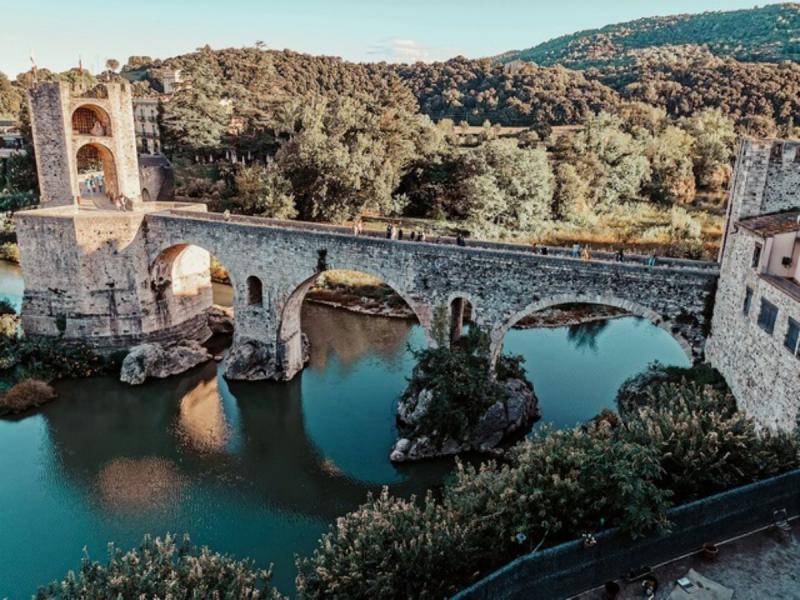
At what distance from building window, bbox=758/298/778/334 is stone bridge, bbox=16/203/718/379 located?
2989 mm

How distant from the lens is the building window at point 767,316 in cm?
1304

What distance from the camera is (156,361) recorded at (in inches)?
934

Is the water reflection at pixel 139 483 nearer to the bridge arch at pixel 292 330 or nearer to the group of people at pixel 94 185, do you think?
the bridge arch at pixel 292 330

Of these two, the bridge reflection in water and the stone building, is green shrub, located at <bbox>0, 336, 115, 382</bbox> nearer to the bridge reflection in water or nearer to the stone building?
the bridge reflection in water

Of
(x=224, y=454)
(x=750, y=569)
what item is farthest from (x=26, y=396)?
(x=750, y=569)

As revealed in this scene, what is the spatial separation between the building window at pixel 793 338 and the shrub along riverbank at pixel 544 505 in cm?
189

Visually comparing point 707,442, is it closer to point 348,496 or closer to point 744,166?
point 744,166

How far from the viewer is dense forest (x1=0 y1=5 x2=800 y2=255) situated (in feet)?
117

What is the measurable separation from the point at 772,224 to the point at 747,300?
186cm

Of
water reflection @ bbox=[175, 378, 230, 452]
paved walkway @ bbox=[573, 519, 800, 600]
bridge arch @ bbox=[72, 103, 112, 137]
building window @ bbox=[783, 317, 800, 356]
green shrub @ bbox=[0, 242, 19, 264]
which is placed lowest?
water reflection @ bbox=[175, 378, 230, 452]

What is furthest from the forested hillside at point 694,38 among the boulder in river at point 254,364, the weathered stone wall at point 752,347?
the boulder in river at point 254,364

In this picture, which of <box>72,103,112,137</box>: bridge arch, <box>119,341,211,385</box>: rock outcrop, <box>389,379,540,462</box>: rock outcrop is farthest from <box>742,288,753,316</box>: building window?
<box>72,103,112,137</box>: bridge arch

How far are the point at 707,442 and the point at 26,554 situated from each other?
1561 cm

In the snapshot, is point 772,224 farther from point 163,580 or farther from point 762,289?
point 163,580
